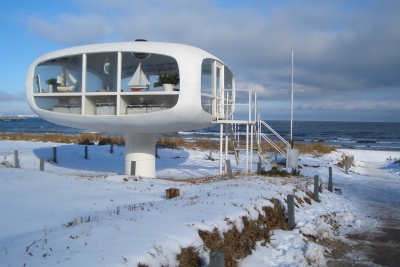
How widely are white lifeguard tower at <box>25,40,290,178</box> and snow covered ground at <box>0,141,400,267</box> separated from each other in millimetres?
2503

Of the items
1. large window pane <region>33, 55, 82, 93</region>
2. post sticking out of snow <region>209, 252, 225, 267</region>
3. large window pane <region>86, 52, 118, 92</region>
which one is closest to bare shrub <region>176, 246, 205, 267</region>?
post sticking out of snow <region>209, 252, 225, 267</region>

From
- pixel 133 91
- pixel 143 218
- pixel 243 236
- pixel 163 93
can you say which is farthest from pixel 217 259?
pixel 133 91

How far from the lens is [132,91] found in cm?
1521

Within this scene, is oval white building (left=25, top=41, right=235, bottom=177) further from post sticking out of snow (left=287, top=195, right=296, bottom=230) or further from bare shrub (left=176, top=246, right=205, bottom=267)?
bare shrub (left=176, top=246, right=205, bottom=267)

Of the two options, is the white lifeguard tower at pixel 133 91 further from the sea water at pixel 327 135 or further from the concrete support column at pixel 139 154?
the sea water at pixel 327 135

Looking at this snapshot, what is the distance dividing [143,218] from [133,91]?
8.55m

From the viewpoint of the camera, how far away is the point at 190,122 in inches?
596

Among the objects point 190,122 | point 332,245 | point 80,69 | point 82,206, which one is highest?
point 80,69

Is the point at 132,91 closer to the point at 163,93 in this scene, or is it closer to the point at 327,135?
the point at 163,93

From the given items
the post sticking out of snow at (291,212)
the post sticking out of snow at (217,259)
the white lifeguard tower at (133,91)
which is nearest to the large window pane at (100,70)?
the white lifeguard tower at (133,91)

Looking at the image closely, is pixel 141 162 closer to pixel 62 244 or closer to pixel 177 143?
pixel 62 244

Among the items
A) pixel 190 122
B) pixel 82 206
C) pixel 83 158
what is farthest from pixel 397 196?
pixel 83 158

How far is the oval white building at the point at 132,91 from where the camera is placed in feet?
47.8

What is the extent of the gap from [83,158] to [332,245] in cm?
1923
